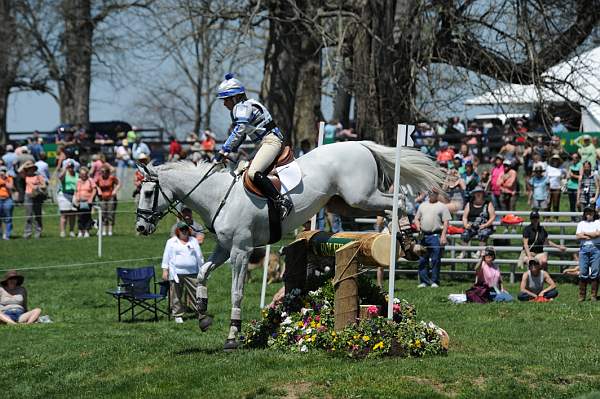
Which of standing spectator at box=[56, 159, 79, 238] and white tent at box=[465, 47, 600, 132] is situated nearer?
white tent at box=[465, 47, 600, 132]

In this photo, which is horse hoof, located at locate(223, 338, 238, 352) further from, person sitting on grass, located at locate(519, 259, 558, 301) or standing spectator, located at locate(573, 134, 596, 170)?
standing spectator, located at locate(573, 134, 596, 170)

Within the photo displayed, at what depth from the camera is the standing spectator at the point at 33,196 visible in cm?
2781

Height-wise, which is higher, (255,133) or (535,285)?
(255,133)

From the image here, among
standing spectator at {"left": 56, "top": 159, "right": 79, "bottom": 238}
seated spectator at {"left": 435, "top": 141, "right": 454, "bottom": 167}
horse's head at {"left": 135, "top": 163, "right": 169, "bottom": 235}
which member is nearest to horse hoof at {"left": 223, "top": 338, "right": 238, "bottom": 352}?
horse's head at {"left": 135, "top": 163, "right": 169, "bottom": 235}

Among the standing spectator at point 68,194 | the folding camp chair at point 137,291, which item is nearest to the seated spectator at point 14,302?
the folding camp chair at point 137,291

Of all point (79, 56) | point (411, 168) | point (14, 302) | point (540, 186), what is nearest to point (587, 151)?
point (540, 186)

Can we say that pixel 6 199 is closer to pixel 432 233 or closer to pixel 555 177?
pixel 432 233

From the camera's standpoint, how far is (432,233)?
21.4 m

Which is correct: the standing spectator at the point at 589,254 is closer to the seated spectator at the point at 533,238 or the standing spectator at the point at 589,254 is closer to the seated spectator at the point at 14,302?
the seated spectator at the point at 533,238

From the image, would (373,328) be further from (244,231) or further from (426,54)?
(426,54)

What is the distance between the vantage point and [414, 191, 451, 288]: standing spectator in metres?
21.0

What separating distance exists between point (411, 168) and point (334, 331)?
2.42m

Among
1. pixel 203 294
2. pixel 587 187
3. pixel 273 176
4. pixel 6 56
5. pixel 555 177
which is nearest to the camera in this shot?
pixel 273 176

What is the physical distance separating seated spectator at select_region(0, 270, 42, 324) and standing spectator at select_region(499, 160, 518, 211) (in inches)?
472
